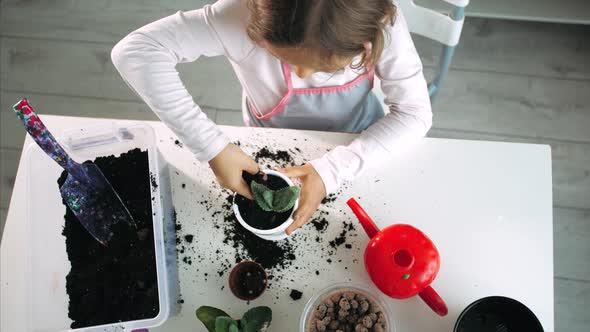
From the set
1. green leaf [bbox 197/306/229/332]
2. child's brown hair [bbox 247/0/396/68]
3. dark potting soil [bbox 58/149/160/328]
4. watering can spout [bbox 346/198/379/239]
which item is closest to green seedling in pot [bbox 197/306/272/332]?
green leaf [bbox 197/306/229/332]

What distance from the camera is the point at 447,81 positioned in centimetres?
163

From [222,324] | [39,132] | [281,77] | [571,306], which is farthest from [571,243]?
[39,132]

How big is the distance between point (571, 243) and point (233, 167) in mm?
1164

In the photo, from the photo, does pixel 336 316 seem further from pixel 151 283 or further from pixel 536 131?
pixel 536 131

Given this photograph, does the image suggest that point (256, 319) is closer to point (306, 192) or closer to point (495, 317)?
point (306, 192)

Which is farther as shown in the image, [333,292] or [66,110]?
[66,110]

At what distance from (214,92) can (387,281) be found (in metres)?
1.09

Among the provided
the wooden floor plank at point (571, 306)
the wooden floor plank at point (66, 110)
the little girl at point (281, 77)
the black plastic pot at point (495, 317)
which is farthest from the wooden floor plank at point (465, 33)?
the black plastic pot at point (495, 317)

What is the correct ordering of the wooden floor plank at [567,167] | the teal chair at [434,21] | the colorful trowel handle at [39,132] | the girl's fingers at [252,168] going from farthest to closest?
the wooden floor plank at [567,167], the teal chair at [434,21], the girl's fingers at [252,168], the colorful trowel handle at [39,132]

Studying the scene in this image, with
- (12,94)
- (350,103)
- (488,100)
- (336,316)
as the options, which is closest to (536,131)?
(488,100)

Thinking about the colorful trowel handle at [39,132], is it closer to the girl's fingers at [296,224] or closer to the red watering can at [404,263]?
the girl's fingers at [296,224]

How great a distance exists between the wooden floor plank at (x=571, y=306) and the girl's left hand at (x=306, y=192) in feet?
3.17

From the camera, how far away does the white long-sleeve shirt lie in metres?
0.83

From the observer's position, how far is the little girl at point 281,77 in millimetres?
725
